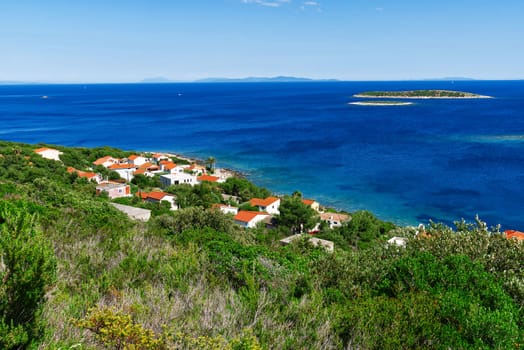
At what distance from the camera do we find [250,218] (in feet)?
113

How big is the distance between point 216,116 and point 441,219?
9507 centimetres

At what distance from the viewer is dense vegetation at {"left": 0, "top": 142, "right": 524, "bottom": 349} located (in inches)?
213

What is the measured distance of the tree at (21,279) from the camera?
501 cm

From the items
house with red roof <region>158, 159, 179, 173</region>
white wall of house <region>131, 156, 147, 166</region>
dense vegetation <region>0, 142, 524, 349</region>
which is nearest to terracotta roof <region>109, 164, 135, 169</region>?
white wall of house <region>131, 156, 147, 166</region>

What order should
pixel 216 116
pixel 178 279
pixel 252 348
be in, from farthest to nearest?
pixel 216 116 → pixel 178 279 → pixel 252 348

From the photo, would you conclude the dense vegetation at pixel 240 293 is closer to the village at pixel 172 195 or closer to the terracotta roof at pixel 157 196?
the village at pixel 172 195

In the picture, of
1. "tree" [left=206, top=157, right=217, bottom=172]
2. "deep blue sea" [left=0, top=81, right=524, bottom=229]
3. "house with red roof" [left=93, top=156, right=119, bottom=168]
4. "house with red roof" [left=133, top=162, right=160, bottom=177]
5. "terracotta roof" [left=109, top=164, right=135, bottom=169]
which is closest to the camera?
"deep blue sea" [left=0, top=81, right=524, bottom=229]

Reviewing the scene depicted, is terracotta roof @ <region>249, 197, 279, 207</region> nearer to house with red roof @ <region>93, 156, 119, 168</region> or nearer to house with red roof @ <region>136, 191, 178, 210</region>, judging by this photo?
house with red roof @ <region>136, 191, 178, 210</region>

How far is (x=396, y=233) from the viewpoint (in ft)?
52.6

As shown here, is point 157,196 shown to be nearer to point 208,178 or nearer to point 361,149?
point 208,178

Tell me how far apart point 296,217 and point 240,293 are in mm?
24910

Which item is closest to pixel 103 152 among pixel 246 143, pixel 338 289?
pixel 246 143

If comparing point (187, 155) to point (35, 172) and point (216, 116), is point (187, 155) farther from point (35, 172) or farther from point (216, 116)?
point (216, 116)

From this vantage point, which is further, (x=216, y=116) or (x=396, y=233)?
(x=216, y=116)
